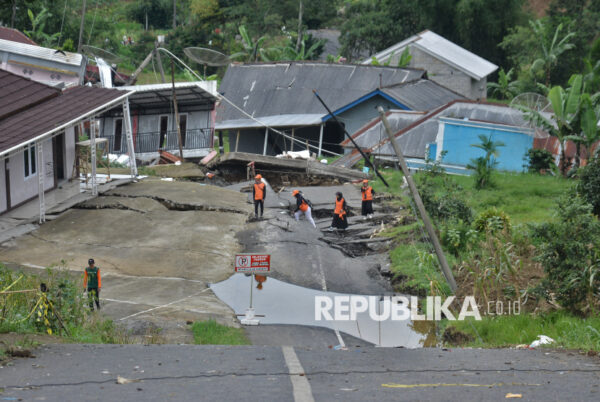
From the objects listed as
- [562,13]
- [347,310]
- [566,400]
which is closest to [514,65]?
[562,13]

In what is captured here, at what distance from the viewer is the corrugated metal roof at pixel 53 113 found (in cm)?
1728

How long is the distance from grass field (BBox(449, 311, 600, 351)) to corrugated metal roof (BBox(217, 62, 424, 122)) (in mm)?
23295

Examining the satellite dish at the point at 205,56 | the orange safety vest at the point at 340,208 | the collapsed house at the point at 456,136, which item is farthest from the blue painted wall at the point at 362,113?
the orange safety vest at the point at 340,208

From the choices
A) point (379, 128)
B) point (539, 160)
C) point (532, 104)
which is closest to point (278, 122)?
point (379, 128)

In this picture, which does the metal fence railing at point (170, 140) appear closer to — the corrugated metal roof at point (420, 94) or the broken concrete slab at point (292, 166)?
the broken concrete slab at point (292, 166)

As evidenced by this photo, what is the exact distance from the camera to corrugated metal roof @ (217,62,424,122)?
35625 mm

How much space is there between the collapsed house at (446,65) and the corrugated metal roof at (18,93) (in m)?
26.9

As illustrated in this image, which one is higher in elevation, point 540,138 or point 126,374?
point 540,138

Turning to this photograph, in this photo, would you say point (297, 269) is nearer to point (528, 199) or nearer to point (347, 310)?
point (347, 310)

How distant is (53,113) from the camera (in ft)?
63.7

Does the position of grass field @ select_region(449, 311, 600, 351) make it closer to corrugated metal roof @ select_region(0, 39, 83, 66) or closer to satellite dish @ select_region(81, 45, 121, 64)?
corrugated metal roof @ select_region(0, 39, 83, 66)

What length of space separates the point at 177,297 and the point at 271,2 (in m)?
46.4

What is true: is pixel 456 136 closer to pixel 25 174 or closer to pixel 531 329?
pixel 25 174

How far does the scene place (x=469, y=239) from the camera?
16312 millimetres
